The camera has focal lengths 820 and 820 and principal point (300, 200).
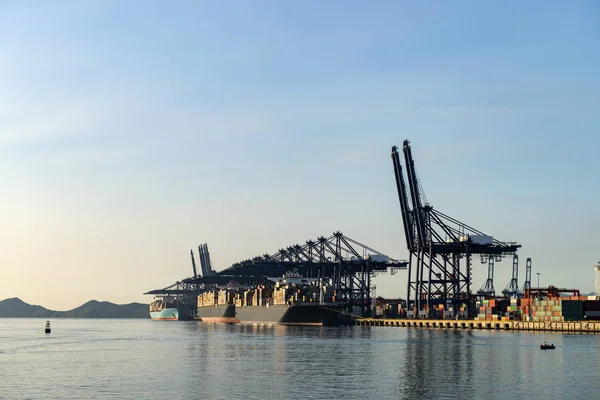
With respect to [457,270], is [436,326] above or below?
below

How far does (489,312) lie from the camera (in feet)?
529

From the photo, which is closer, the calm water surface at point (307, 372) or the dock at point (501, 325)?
the calm water surface at point (307, 372)

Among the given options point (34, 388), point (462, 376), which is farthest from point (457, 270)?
point (34, 388)

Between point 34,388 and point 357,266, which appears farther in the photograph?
point 357,266

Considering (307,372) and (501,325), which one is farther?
(501,325)

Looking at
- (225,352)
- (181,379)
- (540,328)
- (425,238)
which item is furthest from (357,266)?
(181,379)

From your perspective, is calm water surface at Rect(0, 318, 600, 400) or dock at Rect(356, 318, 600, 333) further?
dock at Rect(356, 318, 600, 333)

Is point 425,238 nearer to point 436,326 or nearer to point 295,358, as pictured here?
point 436,326

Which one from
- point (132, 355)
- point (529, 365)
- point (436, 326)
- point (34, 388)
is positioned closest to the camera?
point (34, 388)

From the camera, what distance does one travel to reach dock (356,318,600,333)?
130 meters

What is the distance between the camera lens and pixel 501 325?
479 ft

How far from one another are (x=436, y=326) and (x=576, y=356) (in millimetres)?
79490

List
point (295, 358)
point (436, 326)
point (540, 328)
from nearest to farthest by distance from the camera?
point (295, 358)
point (540, 328)
point (436, 326)

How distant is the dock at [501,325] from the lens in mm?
129587
